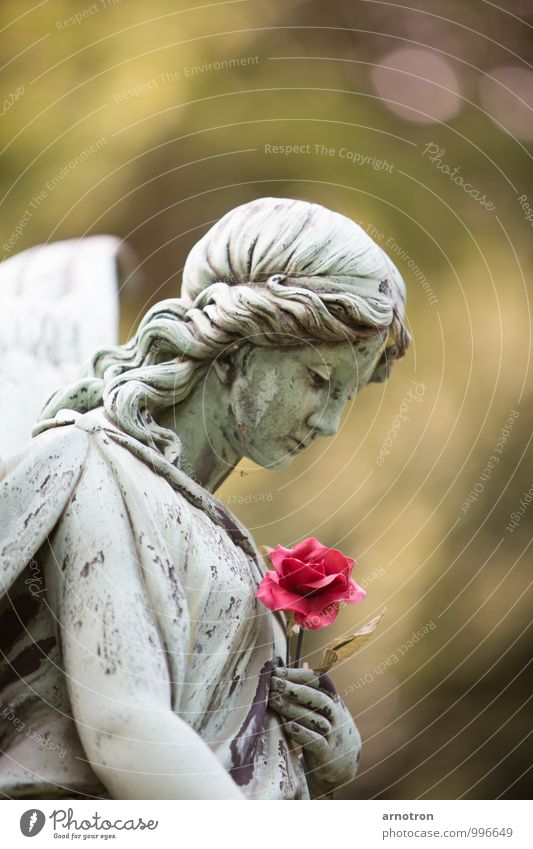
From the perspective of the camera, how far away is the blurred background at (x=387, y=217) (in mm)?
4918

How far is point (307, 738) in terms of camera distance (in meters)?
2.99

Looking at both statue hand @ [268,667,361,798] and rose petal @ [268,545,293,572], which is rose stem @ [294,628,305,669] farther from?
rose petal @ [268,545,293,572]

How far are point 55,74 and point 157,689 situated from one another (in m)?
2.89

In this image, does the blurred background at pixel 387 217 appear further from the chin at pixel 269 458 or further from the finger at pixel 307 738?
the finger at pixel 307 738

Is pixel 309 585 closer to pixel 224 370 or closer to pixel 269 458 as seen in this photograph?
pixel 269 458

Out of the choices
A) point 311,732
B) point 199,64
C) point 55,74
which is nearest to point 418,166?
point 199,64

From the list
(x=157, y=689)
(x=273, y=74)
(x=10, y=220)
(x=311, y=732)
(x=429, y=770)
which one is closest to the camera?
(x=157, y=689)

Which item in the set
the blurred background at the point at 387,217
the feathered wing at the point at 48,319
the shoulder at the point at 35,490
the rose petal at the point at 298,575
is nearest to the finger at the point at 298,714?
the rose petal at the point at 298,575

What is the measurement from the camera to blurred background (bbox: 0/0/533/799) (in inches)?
194

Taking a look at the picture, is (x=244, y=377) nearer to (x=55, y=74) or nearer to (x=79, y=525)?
(x=79, y=525)

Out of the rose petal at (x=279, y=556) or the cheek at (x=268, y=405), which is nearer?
the rose petal at (x=279, y=556)

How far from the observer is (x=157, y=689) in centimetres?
263

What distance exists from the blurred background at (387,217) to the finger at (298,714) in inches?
78.0

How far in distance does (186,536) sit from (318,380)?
46 centimetres
